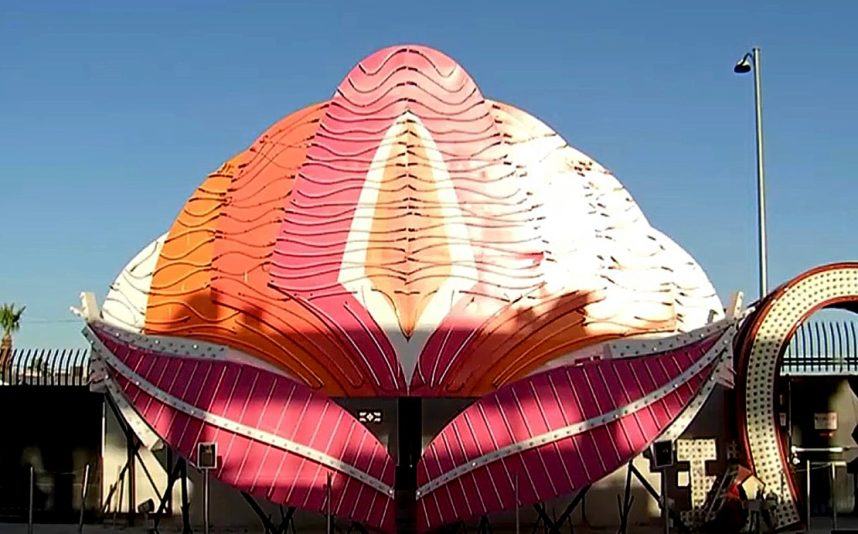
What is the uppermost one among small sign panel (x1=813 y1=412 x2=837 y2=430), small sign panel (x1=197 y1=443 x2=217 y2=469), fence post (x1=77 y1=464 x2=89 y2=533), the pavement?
small sign panel (x1=813 y1=412 x2=837 y2=430)

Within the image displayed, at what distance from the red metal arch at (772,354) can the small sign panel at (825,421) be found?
14.2ft

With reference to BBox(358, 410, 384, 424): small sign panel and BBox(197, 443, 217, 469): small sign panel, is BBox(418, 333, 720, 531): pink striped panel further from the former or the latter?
BBox(358, 410, 384, 424): small sign panel

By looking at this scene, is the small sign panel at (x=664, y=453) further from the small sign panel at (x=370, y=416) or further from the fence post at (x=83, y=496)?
the fence post at (x=83, y=496)

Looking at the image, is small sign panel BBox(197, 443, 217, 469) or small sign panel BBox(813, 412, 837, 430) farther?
small sign panel BBox(813, 412, 837, 430)

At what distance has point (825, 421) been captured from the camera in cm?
2672

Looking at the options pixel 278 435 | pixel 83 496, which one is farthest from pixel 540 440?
pixel 83 496

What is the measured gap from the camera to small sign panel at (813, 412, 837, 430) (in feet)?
87.5

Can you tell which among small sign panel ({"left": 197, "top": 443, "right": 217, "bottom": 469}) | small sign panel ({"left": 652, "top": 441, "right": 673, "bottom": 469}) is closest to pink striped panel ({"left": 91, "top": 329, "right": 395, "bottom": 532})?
small sign panel ({"left": 197, "top": 443, "right": 217, "bottom": 469})

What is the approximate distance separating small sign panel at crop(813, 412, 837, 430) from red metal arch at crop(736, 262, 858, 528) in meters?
4.33

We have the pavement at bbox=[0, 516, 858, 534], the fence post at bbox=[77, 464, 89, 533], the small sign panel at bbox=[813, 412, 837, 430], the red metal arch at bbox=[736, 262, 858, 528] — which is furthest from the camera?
the small sign panel at bbox=[813, 412, 837, 430]

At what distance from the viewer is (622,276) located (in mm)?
22844

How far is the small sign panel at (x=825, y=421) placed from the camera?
26.7m

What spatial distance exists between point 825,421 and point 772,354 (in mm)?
5027

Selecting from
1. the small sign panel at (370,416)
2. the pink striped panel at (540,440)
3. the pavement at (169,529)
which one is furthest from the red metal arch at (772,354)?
the small sign panel at (370,416)
